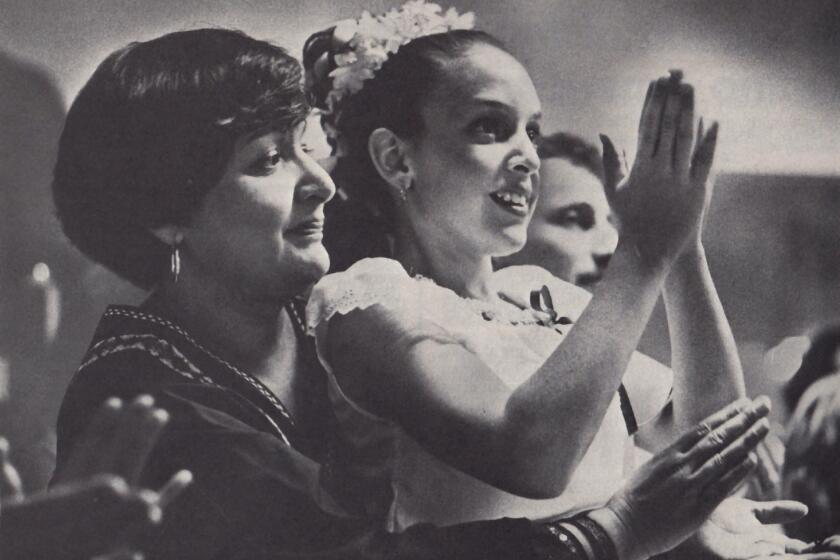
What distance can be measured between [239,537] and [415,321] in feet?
1.89

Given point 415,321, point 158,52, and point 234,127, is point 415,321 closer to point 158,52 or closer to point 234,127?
point 234,127

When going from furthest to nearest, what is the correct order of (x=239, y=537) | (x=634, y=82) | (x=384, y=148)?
(x=634, y=82), (x=384, y=148), (x=239, y=537)

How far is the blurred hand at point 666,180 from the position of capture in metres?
2.22

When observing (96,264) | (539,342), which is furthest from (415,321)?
(96,264)

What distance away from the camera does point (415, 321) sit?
220cm

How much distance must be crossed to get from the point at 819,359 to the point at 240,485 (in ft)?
4.81

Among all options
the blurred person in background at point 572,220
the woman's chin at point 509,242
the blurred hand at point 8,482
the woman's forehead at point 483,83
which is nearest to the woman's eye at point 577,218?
the blurred person in background at point 572,220

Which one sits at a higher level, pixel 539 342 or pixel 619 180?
pixel 619 180

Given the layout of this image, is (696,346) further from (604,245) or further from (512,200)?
(512,200)

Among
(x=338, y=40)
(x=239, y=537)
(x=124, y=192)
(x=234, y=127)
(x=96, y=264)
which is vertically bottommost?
(x=239, y=537)

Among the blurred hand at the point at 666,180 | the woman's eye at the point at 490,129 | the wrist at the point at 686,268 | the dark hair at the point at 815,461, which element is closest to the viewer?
the blurred hand at the point at 666,180

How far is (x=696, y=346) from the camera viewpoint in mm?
2424

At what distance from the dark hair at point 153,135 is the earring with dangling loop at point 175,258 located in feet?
0.05

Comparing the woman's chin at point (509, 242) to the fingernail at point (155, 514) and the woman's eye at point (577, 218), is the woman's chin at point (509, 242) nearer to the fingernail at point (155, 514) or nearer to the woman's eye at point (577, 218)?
the woman's eye at point (577, 218)
